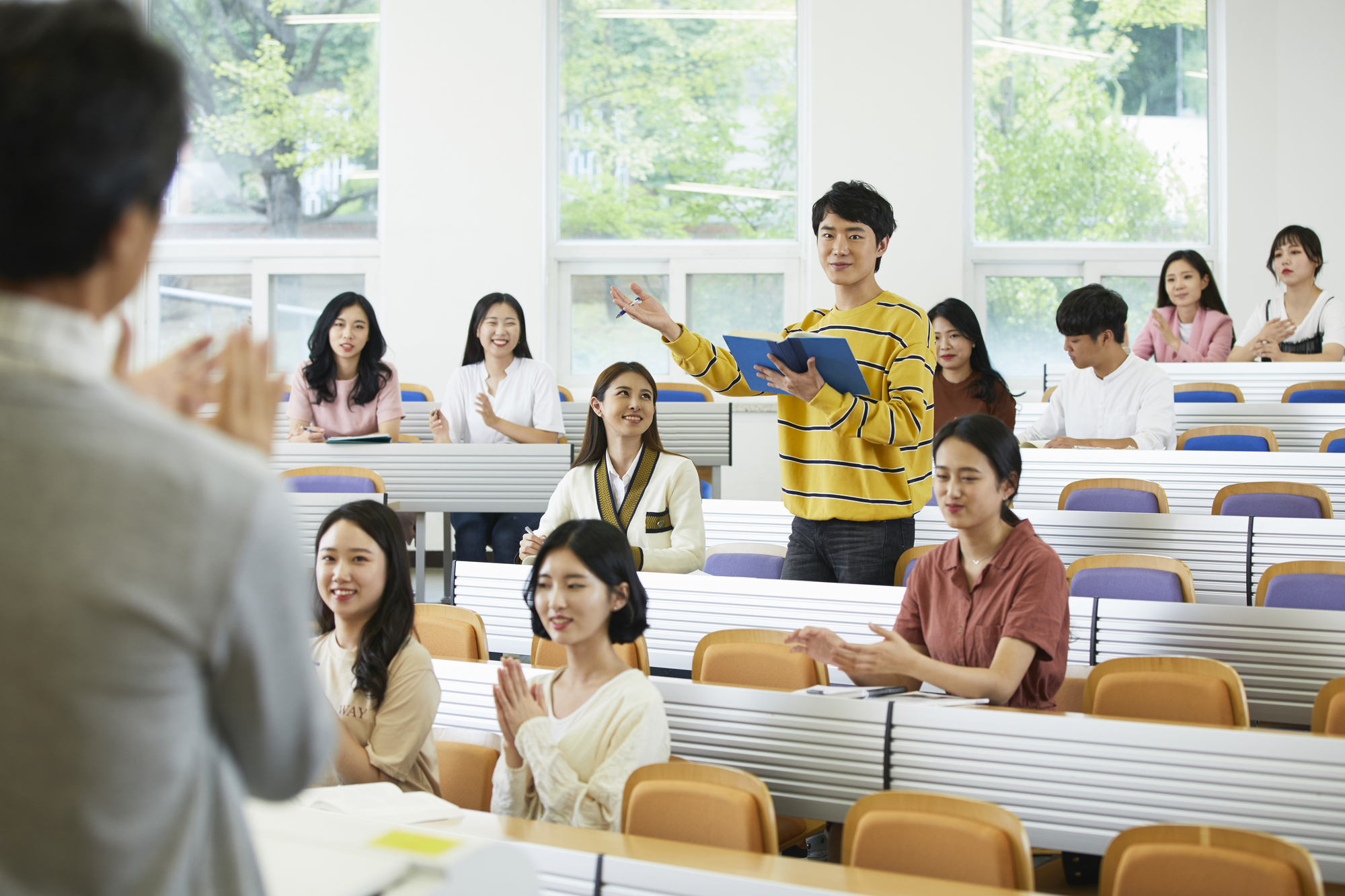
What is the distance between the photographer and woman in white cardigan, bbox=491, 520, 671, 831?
2.20 m

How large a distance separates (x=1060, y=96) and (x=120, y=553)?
8.73 meters

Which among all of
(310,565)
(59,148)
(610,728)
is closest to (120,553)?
(59,148)

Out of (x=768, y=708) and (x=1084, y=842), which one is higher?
(x=768, y=708)

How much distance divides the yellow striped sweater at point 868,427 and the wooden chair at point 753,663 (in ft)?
1.46

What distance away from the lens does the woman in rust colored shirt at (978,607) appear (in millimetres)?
2420

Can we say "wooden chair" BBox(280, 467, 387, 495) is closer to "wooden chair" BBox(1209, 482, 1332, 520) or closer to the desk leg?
the desk leg

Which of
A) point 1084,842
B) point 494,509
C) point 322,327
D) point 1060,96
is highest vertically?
point 1060,96

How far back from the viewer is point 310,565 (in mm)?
4148

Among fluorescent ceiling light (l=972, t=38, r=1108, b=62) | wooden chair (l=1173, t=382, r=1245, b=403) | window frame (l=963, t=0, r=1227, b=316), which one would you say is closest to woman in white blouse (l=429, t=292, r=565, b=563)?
wooden chair (l=1173, t=382, r=1245, b=403)

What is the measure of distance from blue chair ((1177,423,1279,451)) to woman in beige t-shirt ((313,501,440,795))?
3.93 meters

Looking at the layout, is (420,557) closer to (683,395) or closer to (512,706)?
(512,706)

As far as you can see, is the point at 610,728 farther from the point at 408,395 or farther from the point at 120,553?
the point at 408,395

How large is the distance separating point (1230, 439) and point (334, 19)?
7.01 m

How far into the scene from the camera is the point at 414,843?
125 centimetres
